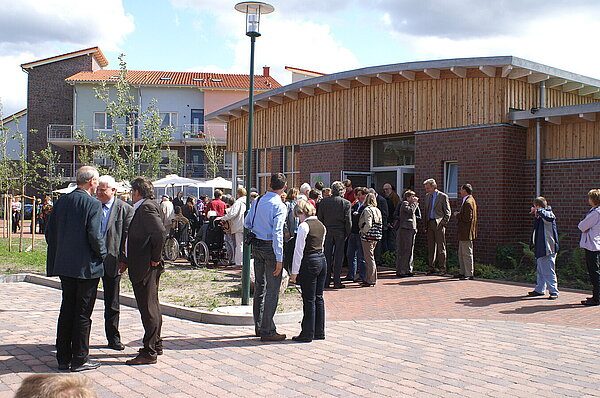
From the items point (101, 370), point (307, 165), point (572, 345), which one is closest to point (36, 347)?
point (101, 370)

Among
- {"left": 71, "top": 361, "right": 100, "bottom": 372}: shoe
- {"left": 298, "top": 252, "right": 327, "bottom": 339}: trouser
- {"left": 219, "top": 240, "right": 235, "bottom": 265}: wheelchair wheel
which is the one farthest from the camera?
{"left": 219, "top": 240, "right": 235, "bottom": 265}: wheelchair wheel

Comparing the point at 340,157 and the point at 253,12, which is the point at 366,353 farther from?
the point at 340,157

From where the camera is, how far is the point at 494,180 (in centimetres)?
1411

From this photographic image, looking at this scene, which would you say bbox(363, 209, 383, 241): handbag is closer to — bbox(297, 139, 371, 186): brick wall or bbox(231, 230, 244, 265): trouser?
bbox(231, 230, 244, 265): trouser

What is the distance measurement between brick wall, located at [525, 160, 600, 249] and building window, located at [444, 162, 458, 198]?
78.8 inches

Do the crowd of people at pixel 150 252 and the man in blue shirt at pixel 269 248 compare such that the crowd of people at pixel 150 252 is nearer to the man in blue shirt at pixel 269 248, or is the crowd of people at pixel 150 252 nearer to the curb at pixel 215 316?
the man in blue shirt at pixel 269 248

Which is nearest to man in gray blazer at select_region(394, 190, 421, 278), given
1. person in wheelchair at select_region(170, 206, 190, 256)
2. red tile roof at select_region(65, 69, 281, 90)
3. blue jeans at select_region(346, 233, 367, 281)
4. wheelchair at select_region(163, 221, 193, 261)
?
blue jeans at select_region(346, 233, 367, 281)

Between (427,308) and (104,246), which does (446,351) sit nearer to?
(427,308)

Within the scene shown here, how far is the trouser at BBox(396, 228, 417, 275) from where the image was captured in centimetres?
1336

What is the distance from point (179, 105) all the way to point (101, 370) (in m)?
44.0

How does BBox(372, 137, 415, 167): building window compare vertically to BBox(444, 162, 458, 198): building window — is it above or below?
above

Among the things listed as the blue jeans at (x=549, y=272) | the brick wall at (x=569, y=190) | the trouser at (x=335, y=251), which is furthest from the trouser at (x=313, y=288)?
the brick wall at (x=569, y=190)

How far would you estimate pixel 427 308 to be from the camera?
32.1 ft

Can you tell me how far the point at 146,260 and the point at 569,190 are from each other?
10522 millimetres
